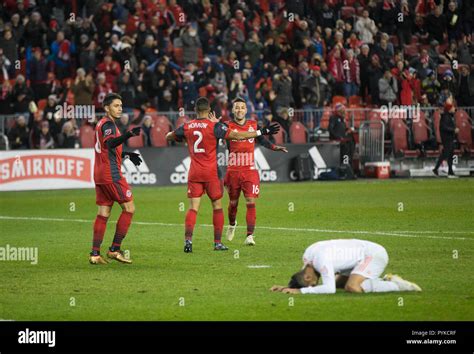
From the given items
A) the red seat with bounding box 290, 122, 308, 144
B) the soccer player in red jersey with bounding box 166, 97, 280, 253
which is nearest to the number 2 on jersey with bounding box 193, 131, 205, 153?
the soccer player in red jersey with bounding box 166, 97, 280, 253

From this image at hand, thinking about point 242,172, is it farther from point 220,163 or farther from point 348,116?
point 348,116

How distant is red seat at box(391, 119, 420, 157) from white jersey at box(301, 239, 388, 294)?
23110mm

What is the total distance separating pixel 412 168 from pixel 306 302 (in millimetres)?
23644

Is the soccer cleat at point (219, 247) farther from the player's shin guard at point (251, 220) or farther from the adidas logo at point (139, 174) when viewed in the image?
the adidas logo at point (139, 174)

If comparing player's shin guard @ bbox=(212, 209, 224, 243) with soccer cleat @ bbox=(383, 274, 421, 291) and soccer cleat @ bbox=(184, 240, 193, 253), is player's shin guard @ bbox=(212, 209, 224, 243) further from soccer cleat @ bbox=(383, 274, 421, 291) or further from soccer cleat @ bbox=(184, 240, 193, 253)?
soccer cleat @ bbox=(383, 274, 421, 291)

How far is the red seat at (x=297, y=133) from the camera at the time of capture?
33.9m

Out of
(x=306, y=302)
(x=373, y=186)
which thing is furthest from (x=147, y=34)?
(x=306, y=302)

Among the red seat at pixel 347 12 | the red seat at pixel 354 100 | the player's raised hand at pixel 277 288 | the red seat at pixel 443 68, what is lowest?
the player's raised hand at pixel 277 288

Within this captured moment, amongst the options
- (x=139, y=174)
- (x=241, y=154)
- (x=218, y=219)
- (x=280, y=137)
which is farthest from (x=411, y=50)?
(x=218, y=219)

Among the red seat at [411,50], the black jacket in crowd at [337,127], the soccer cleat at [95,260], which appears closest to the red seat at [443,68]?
the red seat at [411,50]

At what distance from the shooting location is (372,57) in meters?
36.7

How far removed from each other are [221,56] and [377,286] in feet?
79.5

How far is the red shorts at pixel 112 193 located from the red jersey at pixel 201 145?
147 centimetres
